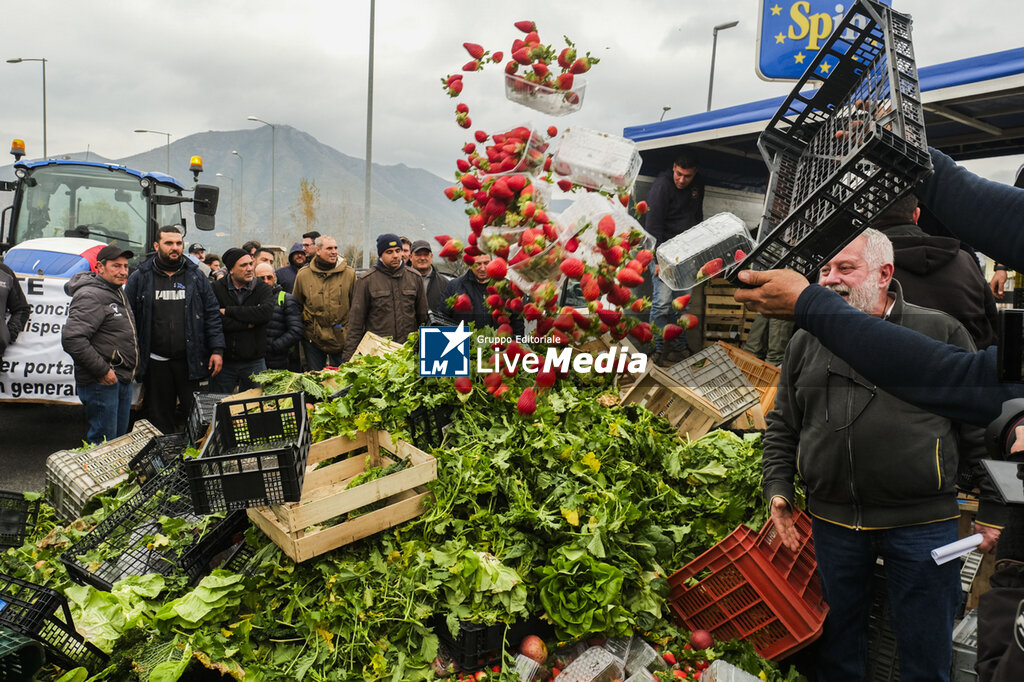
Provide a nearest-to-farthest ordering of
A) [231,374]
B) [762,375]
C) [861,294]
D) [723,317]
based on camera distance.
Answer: [861,294] < [762,375] < [231,374] < [723,317]

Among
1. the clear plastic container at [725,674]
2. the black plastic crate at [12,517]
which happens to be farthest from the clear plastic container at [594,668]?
the black plastic crate at [12,517]

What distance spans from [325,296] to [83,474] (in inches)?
119

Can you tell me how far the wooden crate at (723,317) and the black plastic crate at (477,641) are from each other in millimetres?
5313

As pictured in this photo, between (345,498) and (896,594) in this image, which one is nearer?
(896,594)

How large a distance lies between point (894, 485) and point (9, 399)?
727 centimetres

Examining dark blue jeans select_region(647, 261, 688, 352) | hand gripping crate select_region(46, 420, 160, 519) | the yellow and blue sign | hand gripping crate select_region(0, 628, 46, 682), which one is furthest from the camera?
the yellow and blue sign

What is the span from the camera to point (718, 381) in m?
4.72

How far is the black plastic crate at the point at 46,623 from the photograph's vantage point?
2146 millimetres

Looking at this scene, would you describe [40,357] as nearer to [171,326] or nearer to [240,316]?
[171,326]

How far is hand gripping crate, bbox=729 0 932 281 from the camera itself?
4.38ft

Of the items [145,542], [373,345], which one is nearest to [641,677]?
[145,542]

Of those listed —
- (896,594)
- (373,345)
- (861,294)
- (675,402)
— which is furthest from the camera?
(373,345)

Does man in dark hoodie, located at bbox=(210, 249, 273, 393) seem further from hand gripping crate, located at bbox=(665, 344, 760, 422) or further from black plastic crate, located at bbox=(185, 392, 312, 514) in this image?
hand gripping crate, located at bbox=(665, 344, 760, 422)

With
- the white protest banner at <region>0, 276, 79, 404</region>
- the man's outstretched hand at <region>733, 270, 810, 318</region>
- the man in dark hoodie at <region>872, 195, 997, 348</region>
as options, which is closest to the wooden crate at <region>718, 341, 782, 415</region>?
the man in dark hoodie at <region>872, 195, 997, 348</region>
